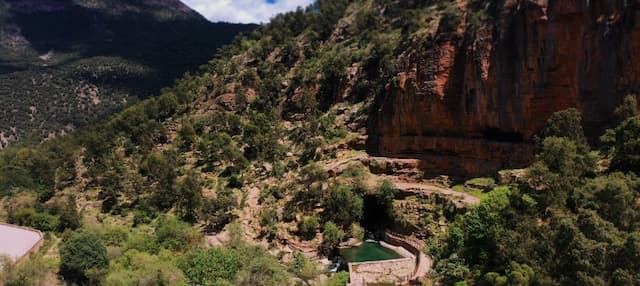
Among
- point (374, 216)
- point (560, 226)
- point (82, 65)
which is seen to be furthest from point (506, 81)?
point (82, 65)

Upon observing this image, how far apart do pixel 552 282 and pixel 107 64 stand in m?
159

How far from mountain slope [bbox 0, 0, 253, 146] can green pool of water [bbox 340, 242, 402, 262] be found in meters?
104

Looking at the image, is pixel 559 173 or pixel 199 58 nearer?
pixel 559 173

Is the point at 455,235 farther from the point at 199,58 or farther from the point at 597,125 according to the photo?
the point at 199,58

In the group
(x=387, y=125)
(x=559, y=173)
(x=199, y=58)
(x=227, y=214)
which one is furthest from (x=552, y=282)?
(x=199, y=58)

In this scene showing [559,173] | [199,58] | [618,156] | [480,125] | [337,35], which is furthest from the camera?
[199,58]

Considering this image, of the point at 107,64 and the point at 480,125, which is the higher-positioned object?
the point at 107,64

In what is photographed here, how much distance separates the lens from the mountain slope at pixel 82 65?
12181 centimetres

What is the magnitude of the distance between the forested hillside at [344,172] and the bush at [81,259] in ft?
0.38

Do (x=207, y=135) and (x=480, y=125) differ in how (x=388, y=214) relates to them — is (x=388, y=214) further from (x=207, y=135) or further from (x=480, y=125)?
(x=207, y=135)

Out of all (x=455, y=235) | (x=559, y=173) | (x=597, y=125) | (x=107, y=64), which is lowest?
(x=455, y=235)

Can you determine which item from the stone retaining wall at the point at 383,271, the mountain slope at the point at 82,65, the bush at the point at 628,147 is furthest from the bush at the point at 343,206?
the mountain slope at the point at 82,65

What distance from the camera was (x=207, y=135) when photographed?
2758 inches

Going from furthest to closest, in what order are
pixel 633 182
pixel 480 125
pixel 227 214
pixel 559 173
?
pixel 227 214
pixel 480 125
pixel 559 173
pixel 633 182
